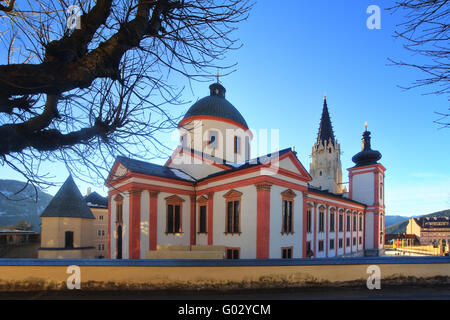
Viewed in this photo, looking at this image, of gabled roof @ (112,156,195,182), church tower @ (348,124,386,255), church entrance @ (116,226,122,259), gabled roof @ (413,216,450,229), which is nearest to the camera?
gabled roof @ (112,156,195,182)

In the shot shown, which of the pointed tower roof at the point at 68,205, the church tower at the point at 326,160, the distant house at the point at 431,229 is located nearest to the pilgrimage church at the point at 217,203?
the pointed tower roof at the point at 68,205

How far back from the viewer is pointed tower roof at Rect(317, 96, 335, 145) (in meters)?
51.8

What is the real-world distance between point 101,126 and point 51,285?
477 centimetres

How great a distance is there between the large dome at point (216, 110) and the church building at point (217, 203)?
103mm

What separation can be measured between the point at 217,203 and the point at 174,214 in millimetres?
3218

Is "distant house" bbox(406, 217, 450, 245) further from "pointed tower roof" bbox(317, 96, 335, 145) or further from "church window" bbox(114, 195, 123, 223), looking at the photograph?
"church window" bbox(114, 195, 123, 223)

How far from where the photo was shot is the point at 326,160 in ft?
162

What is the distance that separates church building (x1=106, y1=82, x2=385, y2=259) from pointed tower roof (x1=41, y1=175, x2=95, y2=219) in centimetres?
1042

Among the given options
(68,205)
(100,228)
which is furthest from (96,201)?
(68,205)

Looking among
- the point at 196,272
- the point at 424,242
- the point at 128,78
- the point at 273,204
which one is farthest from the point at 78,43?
the point at 424,242

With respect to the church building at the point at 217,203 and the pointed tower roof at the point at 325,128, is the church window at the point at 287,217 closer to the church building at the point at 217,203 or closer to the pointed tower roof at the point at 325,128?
the church building at the point at 217,203

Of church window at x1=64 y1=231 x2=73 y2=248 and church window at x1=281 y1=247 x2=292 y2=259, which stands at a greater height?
church window at x1=281 y1=247 x2=292 y2=259

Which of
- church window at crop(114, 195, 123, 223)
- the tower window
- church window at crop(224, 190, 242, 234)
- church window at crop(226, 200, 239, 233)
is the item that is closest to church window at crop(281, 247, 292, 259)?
church window at crop(224, 190, 242, 234)
